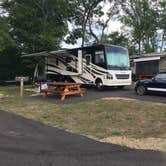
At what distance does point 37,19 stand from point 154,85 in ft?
46.0

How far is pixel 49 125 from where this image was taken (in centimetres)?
1027

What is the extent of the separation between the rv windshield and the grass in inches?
247

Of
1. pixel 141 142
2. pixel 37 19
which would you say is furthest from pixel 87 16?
pixel 141 142

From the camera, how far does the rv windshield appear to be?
2092cm

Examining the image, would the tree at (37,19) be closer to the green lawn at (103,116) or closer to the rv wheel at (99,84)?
the rv wheel at (99,84)

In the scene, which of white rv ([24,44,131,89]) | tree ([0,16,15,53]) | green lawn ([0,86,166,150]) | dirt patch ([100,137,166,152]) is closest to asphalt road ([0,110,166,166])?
dirt patch ([100,137,166,152])

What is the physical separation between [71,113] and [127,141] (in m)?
4.53

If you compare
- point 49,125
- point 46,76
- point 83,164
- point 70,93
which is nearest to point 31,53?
point 46,76

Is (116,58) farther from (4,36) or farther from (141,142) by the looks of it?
(141,142)

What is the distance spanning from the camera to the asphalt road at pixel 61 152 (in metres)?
6.19

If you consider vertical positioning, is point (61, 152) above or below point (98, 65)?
below

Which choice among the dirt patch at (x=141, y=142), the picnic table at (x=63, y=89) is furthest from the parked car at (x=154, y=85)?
the dirt patch at (x=141, y=142)

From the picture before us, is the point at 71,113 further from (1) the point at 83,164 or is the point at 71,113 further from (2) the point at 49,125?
(1) the point at 83,164

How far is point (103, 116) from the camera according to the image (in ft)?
37.9
